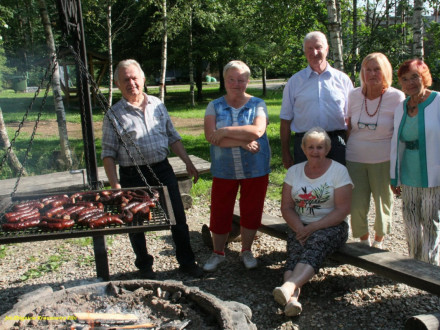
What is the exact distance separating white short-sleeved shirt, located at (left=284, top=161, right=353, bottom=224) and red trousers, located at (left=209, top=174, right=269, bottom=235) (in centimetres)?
42

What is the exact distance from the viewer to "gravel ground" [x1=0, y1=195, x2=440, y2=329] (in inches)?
135

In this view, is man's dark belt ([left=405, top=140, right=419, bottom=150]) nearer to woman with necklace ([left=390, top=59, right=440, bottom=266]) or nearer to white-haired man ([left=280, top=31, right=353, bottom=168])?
woman with necklace ([left=390, top=59, right=440, bottom=266])

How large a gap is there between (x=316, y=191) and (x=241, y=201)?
2.86 feet

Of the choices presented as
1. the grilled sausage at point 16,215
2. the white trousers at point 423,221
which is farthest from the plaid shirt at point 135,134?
the white trousers at point 423,221

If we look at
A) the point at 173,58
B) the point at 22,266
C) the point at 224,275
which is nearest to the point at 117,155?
the point at 224,275

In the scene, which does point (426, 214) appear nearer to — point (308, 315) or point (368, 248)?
point (368, 248)

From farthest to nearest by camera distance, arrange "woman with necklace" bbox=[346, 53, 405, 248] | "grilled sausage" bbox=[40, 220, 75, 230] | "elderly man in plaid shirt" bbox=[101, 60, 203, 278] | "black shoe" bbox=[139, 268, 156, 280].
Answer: "black shoe" bbox=[139, 268, 156, 280] → "woman with necklace" bbox=[346, 53, 405, 248] → "elderly man in plaid shirt" bbox=[101, 60, 203, 278] → "grilled sausage" bbox=[40, 220, 75, 230]

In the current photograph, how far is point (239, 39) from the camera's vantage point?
21.7 metres

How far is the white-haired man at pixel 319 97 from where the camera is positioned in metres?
3.80

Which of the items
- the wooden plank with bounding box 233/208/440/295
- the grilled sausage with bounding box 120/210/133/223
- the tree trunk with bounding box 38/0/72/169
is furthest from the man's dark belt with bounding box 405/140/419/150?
the tree trunk with bounding box 38/0/72/169

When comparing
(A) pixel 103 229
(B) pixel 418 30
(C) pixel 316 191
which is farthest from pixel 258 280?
(B) pixel 418 30

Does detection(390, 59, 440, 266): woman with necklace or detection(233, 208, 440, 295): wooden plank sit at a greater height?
detection(390, 59, 440, 266): woman with necklace

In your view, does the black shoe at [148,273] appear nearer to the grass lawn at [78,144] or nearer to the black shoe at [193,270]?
the black shoe at [193,270]

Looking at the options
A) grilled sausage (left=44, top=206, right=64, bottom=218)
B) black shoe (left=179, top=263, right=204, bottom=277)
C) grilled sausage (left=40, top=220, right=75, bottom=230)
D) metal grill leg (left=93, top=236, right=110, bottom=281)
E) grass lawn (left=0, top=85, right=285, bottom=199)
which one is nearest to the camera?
grilled sausage (left=40, top=220, right=75, bottom=230)
